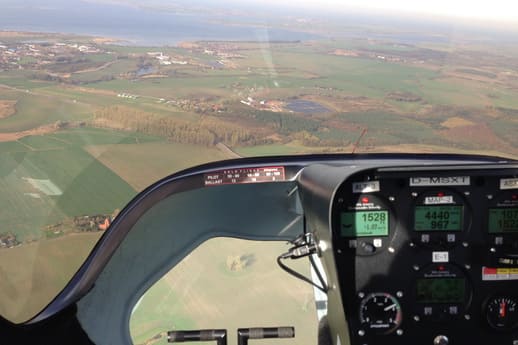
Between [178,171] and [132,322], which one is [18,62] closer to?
[178,171]

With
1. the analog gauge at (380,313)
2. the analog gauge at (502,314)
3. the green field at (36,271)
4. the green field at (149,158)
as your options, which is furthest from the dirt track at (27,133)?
the analog gauge at (502,314)

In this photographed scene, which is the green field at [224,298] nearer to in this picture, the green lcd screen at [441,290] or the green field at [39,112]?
the green lcd screen at [441,290]

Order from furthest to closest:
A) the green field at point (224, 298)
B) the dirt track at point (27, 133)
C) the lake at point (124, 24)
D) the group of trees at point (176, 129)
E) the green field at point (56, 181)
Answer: the lake at point (124, 24), the group of trees at point (176, 129), the green field at point (224, 298), the dirt track at point (27, 133), the green field at point (56, 181)

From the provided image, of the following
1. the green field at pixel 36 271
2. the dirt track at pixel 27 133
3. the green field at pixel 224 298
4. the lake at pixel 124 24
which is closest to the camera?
the green field at pixel 36 271

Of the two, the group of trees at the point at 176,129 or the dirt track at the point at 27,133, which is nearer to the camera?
the dirt track at the point at 27,133

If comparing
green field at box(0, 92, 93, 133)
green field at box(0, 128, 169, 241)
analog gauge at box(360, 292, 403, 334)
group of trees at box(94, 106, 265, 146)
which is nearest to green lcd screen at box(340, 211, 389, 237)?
analog gauge at box(360, 292, 403, 334)

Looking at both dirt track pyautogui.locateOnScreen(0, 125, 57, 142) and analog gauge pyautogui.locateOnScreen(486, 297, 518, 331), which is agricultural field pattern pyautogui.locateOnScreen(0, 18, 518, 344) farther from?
analog gauge pyautogui.locateOnScreen(486, 297, 518, 331)

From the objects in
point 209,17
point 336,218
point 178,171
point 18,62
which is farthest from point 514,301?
point 209,17
